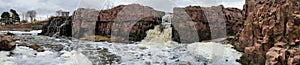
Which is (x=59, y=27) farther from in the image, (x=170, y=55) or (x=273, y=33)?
(x=273, y=33)

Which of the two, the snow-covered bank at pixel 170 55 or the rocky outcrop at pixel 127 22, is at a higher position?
the rocky outcrop at pixel 127 22

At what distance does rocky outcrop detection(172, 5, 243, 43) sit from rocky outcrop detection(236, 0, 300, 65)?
1049 cm

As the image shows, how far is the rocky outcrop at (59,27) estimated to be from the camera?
30.2 meters

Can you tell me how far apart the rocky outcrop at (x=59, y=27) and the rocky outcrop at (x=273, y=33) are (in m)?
18.8

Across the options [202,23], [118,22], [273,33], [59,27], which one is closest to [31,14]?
[59,27]

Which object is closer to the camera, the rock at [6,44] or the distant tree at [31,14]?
the rock at [6,44]

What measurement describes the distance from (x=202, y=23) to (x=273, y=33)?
15200 mm

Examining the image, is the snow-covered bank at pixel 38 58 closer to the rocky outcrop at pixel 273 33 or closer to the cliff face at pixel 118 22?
the rocky outcrop at pixel 273 33

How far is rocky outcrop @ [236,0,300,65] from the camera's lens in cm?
1039

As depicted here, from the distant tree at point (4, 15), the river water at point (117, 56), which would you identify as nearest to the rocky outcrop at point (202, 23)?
the river water at point (117, 56)

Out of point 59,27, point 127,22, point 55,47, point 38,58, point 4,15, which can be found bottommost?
point 38,58

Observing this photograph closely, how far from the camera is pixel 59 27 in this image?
3109 cm

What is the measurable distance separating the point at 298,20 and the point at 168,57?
6918mm

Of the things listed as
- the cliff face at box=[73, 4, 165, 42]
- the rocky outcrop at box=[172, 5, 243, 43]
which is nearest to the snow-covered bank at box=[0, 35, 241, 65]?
the rocky outcrop at box=[172, 5, 243, 43]
